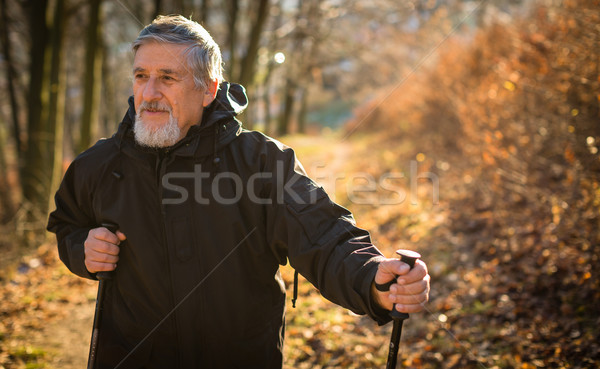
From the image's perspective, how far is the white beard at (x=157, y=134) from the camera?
233cm

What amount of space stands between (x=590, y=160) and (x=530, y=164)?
61.6 inches

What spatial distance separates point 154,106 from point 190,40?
1.43 feet

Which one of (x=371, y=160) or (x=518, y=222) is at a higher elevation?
(x=518, y=222)

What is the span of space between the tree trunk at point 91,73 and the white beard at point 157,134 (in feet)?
25.8

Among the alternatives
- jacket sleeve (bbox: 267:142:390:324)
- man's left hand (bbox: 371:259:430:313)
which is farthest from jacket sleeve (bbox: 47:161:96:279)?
man's left hand (bbox: 371:259:430:313)

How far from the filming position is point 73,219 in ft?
8.79

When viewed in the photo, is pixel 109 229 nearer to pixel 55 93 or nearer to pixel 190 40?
pixel 190 40

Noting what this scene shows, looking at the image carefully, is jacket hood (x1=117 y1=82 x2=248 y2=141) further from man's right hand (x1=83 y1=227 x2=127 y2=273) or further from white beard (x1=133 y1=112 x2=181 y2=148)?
man's right hand (x1=83 y1=227 x2=127 y2=273)

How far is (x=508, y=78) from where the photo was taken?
7.36m

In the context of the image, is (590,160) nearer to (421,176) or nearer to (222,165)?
(222,165)

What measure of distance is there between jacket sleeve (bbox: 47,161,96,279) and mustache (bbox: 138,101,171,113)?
1.74 ft

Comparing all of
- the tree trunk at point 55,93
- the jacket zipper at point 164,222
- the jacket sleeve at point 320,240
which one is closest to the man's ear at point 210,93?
the jacket zipper at point 164,222

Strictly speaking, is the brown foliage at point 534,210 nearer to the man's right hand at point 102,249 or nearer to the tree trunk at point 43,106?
the man's right hand at point 102,249

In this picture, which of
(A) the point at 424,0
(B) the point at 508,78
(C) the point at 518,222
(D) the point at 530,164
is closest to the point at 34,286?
(C) the point at 518,222
